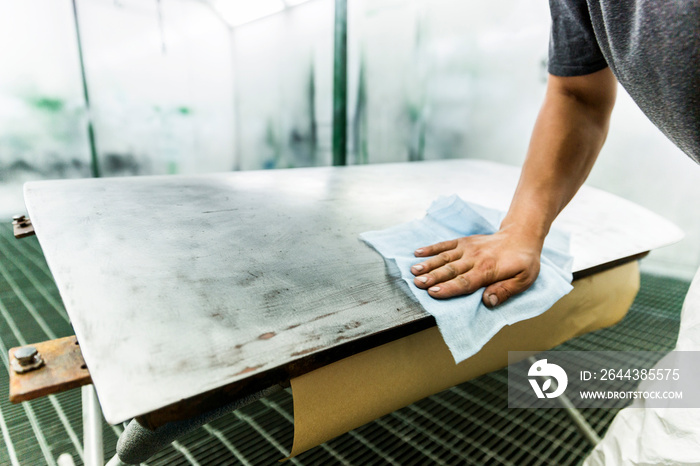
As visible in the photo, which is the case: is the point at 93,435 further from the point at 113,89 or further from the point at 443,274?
the point at 113,89

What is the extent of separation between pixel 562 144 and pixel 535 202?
0.44 feet

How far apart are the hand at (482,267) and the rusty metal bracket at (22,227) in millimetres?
852

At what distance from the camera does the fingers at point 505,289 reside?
2.19ft

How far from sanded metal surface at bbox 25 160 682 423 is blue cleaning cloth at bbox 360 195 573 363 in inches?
1.3

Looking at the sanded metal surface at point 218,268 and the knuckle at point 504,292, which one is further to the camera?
the knuckle at point 504,292

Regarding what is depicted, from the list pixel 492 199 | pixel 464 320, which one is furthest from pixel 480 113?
pixel 464 320

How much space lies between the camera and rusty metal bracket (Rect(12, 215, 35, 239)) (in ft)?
3.05

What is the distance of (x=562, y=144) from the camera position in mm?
834

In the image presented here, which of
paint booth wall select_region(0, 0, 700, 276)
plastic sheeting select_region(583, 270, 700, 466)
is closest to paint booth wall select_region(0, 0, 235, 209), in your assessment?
paint booth wall select_region(0, 0, 700, 276)

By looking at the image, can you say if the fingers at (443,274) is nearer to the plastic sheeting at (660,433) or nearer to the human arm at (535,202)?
the human arm at (535,202)

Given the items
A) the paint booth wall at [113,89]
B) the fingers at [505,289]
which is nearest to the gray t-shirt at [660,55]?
the fingers at [505,289]

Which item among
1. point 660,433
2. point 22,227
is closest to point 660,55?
point 660,433

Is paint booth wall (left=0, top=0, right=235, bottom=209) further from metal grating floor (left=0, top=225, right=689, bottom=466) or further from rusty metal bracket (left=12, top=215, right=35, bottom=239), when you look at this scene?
rusty metal bracket (left=12, top=215, right=35, bottom=239)

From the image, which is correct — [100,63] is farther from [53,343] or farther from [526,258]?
[526,258]
